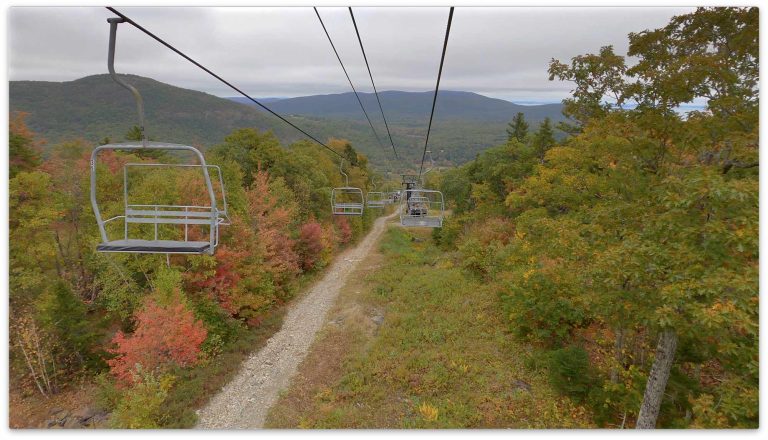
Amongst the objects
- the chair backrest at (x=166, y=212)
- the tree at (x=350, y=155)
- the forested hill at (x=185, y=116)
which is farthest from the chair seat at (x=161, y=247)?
the tree at (x=350, y=155)

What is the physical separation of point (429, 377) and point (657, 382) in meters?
5.74

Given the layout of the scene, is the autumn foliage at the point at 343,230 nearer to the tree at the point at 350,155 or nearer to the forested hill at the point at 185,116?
the forested hill at the point at 185,116

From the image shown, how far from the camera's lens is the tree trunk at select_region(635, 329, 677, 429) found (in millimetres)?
5926

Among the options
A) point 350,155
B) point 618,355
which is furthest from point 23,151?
point 350,155

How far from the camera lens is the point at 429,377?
10.5 m

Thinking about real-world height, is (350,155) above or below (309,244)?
above

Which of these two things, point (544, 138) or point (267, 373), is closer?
point (267, 373)

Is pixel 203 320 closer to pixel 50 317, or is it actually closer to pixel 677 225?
pixel 50 317

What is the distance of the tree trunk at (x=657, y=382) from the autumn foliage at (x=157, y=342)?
1166cm

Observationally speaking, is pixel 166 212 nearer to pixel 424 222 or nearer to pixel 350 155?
pixel 424 222

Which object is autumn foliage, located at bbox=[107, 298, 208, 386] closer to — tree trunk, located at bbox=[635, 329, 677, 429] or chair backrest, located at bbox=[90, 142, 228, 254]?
chair backrest, located at bbox=[90, 142, 228, 254]

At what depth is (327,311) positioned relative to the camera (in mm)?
17562

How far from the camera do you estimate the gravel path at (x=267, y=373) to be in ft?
33.2

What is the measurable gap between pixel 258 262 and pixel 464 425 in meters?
10.6
